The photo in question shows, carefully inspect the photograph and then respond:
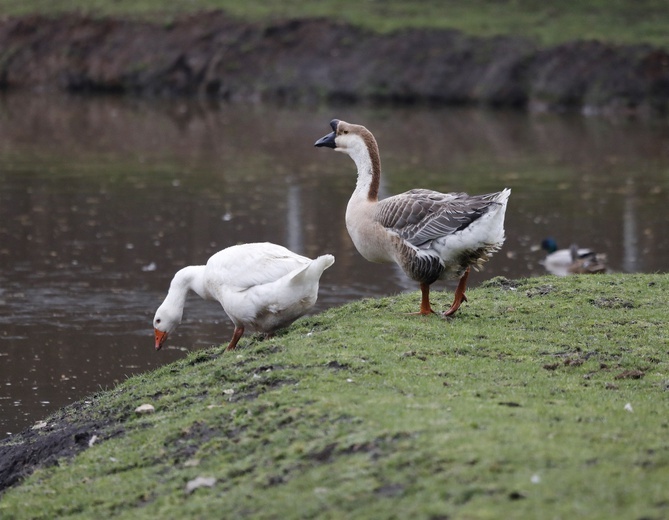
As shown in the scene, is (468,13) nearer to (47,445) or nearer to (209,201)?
(209,201)

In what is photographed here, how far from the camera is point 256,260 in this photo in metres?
9.38

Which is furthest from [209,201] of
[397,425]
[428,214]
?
[397,425]

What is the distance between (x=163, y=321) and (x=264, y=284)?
152 cm

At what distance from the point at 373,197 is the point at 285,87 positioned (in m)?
34.4

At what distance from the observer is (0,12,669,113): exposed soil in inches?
1597

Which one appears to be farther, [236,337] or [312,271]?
[236,337]

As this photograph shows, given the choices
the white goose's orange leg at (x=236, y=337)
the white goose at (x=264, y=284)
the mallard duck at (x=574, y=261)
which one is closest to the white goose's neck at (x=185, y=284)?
the white goose at (x=264, y=284)

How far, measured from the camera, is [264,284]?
→ 9.21 metres

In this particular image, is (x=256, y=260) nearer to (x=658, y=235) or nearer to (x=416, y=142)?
(x=658, y=235)

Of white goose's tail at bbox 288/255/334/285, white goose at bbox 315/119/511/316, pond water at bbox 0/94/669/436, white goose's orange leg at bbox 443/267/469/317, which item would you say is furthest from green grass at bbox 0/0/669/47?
white goose's tail at bbox 288/255/334/285

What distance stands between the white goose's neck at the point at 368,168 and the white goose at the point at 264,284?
1.13m

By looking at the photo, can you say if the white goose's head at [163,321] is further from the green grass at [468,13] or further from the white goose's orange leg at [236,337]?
the green grass at [468,13]

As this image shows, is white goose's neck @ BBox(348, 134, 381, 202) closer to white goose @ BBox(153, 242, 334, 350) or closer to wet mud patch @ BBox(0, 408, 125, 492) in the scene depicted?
white goose @ BBox(153, 242, 334, 350)

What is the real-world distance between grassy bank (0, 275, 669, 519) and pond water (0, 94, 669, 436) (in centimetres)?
156
